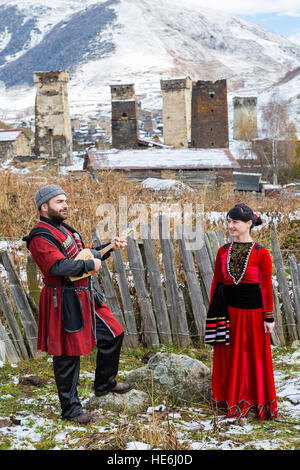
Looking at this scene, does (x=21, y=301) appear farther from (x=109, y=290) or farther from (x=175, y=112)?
(x=175, y=112)

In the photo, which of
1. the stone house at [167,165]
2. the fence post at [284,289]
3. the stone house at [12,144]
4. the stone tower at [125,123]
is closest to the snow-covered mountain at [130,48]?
the stone house at [12,144]

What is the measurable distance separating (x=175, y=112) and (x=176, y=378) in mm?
25575

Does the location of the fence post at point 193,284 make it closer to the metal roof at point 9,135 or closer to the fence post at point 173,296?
the fence post at point 173,296

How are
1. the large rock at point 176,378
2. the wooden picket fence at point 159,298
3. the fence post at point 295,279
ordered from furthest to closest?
the fence post at point 295,279 → the wooden picket fence at point 159,298 → the large rock at point 176,378

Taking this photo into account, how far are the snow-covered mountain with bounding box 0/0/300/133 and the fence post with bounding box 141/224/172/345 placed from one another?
289 feet

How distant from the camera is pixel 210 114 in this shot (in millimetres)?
25375

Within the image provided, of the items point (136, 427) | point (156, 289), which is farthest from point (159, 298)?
point (136, 427)

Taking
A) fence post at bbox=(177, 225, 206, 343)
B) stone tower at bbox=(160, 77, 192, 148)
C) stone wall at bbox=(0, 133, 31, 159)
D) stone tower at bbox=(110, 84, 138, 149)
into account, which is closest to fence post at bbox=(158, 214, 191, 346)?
fence post at bbox=(177, 225, 206, 343)

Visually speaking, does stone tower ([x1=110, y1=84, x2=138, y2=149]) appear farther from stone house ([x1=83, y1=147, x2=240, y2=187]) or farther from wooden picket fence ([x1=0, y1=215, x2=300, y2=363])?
wooden picket fence ([x1=0, y1=215, x2=300, y2=363])

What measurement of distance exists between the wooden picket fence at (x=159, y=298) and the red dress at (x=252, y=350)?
134 centimetres

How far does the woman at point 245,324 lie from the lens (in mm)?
3523

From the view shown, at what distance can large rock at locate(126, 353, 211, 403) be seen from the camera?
388 centimetres

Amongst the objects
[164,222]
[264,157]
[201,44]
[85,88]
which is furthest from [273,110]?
[201,44]

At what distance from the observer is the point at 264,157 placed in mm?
34281
